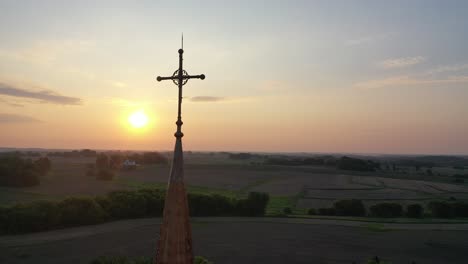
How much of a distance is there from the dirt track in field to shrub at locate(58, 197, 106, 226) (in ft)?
4.44

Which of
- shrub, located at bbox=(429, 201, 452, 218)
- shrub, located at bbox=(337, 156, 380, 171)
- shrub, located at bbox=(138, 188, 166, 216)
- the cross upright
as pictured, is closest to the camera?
the cross upright

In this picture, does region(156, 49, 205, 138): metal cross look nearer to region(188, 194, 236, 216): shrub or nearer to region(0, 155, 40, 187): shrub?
region(188, 194, 236, 216): shrub

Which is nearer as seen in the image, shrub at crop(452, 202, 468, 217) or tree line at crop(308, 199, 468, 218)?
tree line at crop(308, 199, 468, 218)

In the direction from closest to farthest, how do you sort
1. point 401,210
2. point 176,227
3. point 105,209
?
point 176,227 → point 105,209 → point 401,210

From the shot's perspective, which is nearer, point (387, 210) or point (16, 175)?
point (387, 210)

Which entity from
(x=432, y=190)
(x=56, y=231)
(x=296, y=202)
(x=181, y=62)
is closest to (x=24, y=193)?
(x=56, y=231)

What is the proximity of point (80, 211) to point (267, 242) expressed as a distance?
763 inches

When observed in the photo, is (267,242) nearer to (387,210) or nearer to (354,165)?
(387,210)

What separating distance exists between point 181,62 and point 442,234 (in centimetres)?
3902

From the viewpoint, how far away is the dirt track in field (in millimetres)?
28453

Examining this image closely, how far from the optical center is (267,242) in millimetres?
33312

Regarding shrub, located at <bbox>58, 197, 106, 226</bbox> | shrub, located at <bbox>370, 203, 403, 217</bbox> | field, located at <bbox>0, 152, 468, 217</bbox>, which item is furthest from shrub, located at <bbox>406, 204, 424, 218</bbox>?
shrub, located at <bbox>58, 197, 106, 226</bbox>

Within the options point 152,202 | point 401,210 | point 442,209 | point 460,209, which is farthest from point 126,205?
point 460,209

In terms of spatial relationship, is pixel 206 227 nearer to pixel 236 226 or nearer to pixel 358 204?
pixel 236 226
